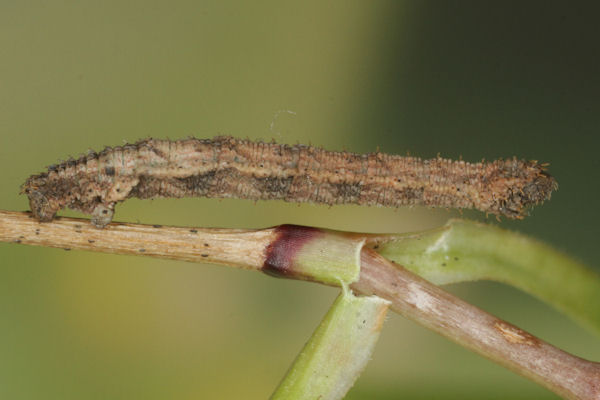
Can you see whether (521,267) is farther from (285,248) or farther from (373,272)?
(285,248)

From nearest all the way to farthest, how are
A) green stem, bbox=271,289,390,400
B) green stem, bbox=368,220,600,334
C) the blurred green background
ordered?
green stem, bbox=271,289,390,400
green stem, bbox=368,220,600,334
the blurred green background

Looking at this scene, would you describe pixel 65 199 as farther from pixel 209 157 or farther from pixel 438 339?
pixel 438 339

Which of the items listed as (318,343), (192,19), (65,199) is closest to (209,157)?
(65,199)

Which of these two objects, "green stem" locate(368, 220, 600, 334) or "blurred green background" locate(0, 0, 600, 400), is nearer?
"green stem" locate(368, 220, 600, 334)

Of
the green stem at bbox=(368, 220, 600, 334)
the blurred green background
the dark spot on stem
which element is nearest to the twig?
the dark spot on stem

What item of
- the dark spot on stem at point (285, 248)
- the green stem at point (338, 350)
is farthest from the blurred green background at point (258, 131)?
the dark spot on stem at point (285, 248)

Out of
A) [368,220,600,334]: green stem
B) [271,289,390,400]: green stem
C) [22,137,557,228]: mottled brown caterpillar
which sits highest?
[22,137,557,228]: mottled brown caterpillar

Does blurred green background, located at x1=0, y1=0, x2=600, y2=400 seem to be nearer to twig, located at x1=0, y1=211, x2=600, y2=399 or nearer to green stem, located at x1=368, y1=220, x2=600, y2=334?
green stem, located at x1=368, y1=220, x2=600, y2=334

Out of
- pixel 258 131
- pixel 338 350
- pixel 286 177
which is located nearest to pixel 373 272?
pixel 338 350
